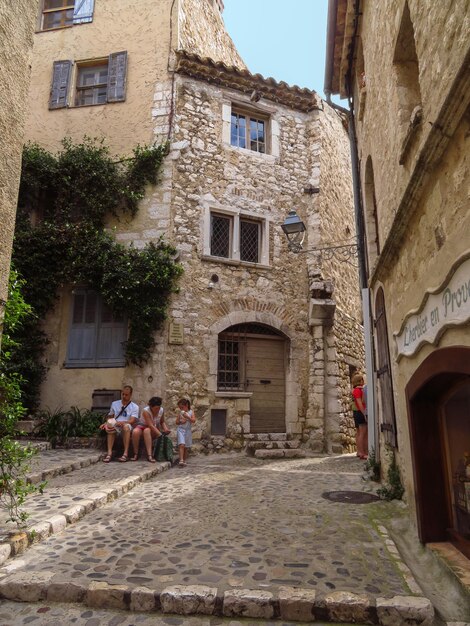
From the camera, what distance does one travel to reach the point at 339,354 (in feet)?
37.7

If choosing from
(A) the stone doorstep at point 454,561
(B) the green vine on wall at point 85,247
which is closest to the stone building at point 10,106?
(A) the stone doorstep at point 454,561

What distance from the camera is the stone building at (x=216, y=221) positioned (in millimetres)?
10109

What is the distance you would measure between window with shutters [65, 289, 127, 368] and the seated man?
5.46 ft

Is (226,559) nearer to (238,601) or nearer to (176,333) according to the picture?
(238,601)

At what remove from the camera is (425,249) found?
3740mm

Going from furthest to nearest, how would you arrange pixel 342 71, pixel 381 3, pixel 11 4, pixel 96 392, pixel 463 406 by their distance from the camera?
pixel 96 392
pixel 342 71
pixel 381 3
pixel 11 4
pixel 463 406

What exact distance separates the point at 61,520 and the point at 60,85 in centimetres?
1070

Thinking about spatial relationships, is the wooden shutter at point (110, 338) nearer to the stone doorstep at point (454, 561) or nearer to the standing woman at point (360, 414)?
the standing woman at point (360, 414)

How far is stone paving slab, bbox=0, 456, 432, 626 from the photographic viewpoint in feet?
9.70

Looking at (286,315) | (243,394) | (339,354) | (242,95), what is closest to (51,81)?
(242,95)

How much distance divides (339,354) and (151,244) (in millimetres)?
5043

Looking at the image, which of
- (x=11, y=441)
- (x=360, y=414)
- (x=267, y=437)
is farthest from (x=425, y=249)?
(x=267, y=437)

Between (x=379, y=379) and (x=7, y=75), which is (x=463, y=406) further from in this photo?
(x=7, y=75)

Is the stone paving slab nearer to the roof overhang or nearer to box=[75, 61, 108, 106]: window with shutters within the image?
the roof overhang
